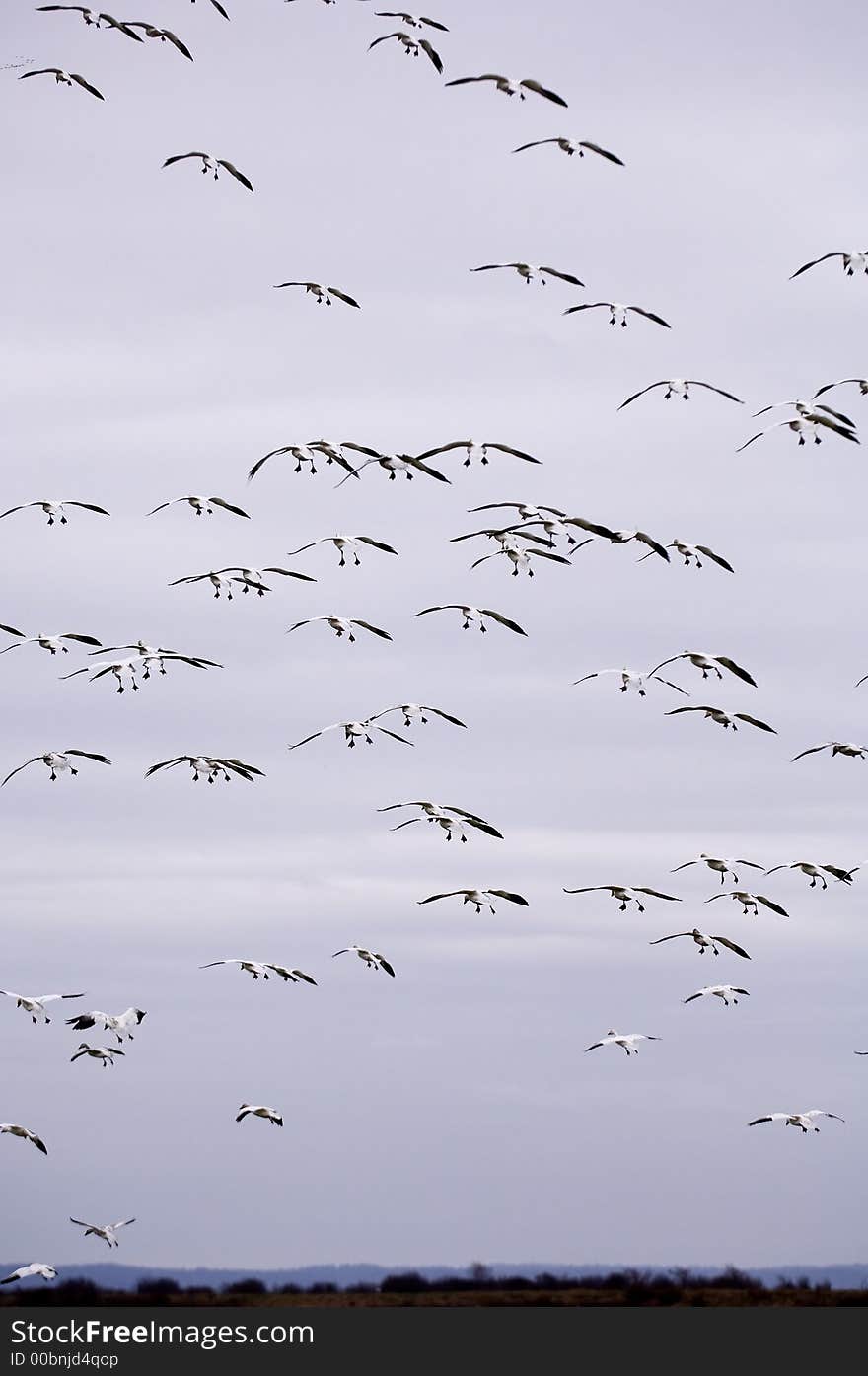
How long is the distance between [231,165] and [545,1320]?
70928mm

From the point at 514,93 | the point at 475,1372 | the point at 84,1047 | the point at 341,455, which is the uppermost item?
the point at 514,93

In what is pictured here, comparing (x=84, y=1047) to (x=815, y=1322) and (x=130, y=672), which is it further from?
(x=815, y=1322)

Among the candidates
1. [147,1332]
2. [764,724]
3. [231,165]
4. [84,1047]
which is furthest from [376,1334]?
[231,165]

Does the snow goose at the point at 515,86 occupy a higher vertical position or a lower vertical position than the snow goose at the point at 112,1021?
higher

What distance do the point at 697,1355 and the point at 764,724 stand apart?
1867 inches

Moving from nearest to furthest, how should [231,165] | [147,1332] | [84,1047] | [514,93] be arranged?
1. [514,93]
2. [231,165]
3. [84,1047]
4. [147,1332]

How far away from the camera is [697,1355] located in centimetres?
10075

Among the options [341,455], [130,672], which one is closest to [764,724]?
[341,455]

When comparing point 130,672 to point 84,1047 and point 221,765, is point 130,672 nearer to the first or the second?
point 221,765

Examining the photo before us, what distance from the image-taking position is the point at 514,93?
55.2 meters

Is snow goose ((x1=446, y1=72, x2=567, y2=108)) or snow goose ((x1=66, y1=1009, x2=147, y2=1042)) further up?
snow goose ((x1=446, y1=72, x2=567, y2=108))

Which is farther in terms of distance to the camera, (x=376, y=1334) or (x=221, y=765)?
(x=376, y=1334)

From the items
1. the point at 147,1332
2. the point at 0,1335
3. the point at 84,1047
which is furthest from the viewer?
the point at 147,1332

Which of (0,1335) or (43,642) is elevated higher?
(43,642)
